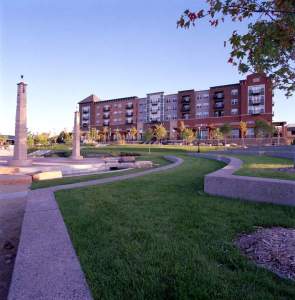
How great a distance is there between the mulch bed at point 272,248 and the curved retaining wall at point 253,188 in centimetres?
165

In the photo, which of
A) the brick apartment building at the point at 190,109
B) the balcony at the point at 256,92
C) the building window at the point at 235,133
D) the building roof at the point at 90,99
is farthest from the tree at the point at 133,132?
the balcony at the point at 256,92

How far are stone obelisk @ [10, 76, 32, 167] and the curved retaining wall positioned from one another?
1495cm

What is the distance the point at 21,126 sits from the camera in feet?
60.8

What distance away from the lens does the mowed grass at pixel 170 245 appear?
2756 mm

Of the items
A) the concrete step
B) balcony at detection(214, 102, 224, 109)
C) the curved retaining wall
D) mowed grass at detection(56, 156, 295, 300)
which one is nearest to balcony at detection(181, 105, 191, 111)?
balcony at detection(214, 102, 224, 109)

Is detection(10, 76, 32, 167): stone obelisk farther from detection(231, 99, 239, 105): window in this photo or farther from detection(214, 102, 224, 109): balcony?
detection(214, 102, 224, 109): balcony

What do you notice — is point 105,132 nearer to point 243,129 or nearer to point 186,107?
point 186,107

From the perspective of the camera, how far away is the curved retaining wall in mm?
6090

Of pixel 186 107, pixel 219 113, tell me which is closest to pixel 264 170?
pixel 219 113

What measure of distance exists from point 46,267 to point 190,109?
291 ft

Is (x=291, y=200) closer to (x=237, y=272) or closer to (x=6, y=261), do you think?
(x=237, y=272)

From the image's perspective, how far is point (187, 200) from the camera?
22.3ft

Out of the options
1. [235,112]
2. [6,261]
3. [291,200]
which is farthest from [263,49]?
[235,112]

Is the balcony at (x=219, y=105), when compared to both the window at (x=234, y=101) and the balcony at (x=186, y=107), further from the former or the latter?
the balcony at (x=186, y=107)
